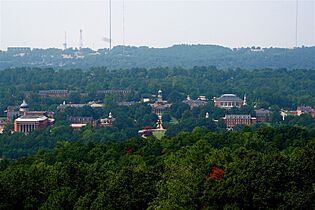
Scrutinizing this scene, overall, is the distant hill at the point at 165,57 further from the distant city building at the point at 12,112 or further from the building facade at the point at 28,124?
the building facade at the point at 28,124

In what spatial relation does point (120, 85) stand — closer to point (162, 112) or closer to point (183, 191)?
point (162, 112)

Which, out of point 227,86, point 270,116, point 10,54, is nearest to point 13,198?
point 270,116

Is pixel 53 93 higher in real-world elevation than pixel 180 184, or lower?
lower

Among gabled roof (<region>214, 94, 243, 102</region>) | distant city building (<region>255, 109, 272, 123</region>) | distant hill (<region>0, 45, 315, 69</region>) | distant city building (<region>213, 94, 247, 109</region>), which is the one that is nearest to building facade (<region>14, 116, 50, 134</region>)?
distant city building (<region>255, 109, 272, 123</region>)

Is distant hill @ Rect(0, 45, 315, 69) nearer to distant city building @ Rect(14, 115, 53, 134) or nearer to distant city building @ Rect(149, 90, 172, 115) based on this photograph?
distant city building @ Rect(149, 90, 172, 115)

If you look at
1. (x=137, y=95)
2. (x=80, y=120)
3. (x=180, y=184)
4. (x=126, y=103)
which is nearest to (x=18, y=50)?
(x=137, y=95)

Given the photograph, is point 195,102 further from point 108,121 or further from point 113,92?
point 108,121

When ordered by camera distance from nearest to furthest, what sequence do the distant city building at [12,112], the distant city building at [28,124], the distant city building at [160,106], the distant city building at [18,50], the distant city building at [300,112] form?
the distant city building at [28,124] → the distant city building at [12,112] → the distant city building at [300,112] → the distant city building at [160,106] → the distant city building at [18,50]

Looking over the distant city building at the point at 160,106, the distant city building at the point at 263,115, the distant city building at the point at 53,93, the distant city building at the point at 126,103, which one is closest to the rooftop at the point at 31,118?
the distant city building at the point at 160,106

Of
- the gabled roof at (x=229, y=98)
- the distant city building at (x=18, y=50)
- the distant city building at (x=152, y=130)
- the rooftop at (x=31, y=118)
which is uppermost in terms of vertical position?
the distant city building at (x=18, y=50)
